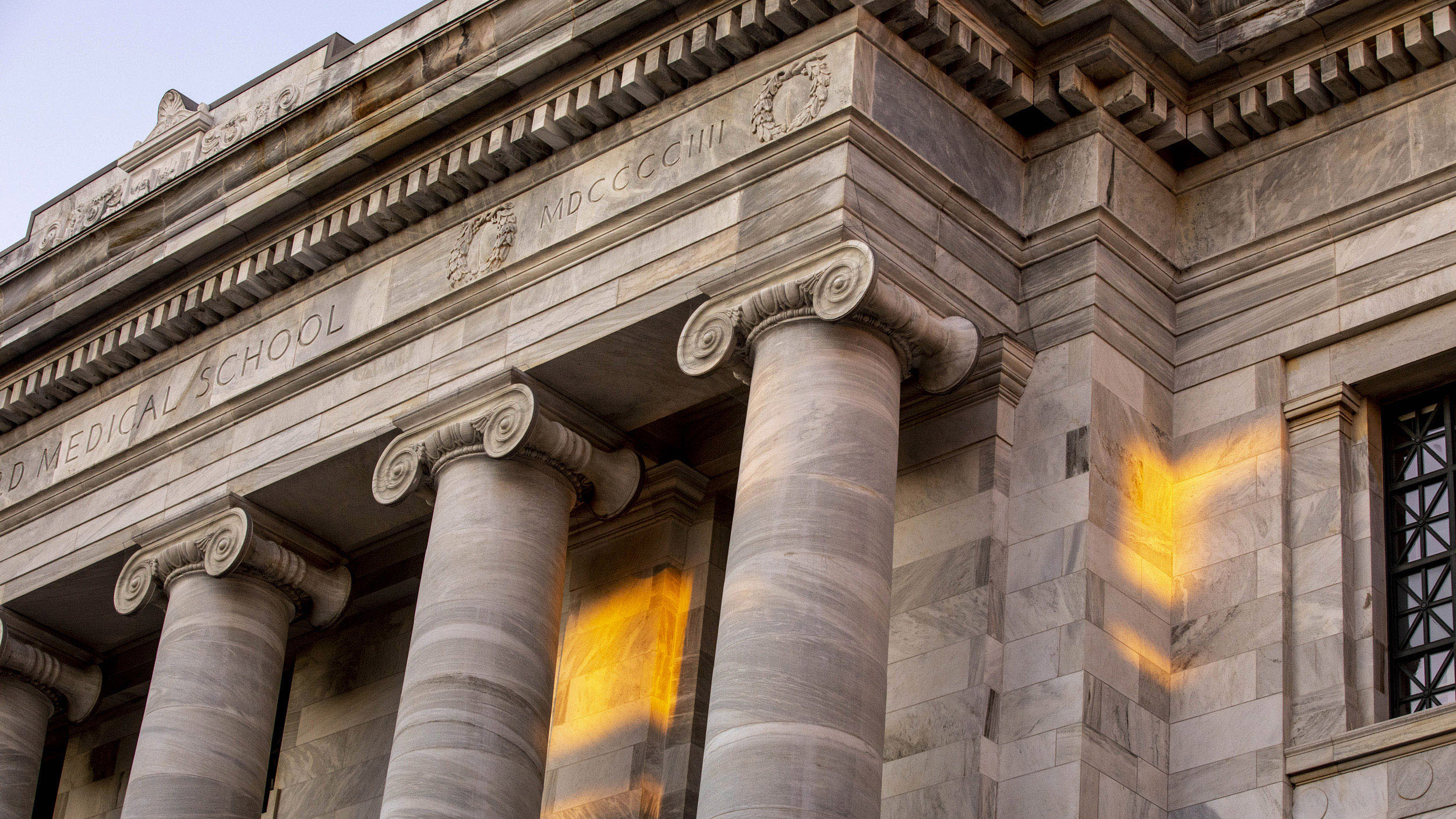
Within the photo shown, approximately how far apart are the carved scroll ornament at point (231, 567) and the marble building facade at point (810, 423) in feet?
0.22

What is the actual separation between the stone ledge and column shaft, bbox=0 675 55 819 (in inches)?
685

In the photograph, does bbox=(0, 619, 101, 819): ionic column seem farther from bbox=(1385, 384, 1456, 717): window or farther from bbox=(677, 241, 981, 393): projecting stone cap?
bbox=(1385, 384, 1456, 717): window

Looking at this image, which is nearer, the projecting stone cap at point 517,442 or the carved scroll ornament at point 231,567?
the projecting stone cap at point 517,442

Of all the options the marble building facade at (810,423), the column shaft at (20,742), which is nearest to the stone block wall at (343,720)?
the marble building facade at (810,423)

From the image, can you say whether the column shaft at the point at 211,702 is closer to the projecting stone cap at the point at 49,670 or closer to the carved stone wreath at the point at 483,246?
the projecting stone cap at the point at 49,670

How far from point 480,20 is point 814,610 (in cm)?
1007

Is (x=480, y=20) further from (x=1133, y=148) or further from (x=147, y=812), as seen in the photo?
(x=147, y=812)

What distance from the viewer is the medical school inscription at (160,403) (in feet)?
94.8

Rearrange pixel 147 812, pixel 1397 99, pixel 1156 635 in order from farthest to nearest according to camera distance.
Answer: pixel 147 812 < pixel 1397 99 < pixel 1156 635

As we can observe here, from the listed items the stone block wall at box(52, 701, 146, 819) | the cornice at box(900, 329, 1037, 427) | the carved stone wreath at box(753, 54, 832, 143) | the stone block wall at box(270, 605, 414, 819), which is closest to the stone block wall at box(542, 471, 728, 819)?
the stone block wall at box(270, 605, 414, 819)

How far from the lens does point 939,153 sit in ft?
81.3

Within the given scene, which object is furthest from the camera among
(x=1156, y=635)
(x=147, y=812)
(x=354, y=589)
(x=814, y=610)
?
(x=354, y=589)

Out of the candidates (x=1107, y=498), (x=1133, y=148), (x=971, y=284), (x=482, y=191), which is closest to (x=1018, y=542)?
(x=1107, y=498)

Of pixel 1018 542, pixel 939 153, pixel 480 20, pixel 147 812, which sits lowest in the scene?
pixel 147 812
